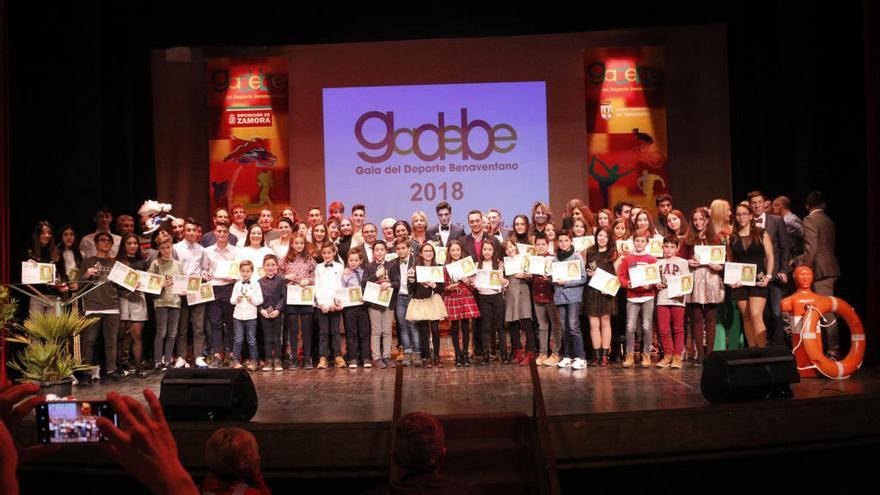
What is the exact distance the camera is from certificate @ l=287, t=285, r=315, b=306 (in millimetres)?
8391

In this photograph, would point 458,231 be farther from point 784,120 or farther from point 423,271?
point 784,120

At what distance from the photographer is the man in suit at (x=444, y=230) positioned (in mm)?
9203

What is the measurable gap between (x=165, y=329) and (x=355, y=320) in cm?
208

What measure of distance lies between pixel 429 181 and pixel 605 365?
452cm

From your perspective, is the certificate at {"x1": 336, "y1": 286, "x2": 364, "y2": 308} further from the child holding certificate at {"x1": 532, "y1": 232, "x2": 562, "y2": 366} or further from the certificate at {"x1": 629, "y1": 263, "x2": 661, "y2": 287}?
the certificate at {"x1": 629, "y1": 263, "x2": 661, "y2": 287}

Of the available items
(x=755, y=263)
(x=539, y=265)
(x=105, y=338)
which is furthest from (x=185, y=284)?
(x=755, y=263)

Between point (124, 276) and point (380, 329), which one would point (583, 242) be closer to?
point (380, 329)

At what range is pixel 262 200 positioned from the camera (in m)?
11.7

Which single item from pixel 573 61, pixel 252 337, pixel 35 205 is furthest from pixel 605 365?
pixel 35 205

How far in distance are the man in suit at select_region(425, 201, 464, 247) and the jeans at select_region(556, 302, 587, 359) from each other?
1707 mm

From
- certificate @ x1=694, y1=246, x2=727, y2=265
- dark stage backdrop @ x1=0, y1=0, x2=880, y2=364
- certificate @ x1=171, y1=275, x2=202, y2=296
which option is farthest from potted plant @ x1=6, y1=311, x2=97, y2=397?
certificate @ x1=694, y1=246, x2=727, y2=265

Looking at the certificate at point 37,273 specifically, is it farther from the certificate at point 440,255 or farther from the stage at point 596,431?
the certificate at point 440,255

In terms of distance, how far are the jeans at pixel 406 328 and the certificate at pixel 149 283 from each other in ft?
8.40

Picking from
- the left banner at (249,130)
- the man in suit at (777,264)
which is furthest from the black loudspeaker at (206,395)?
the left banner at (249,130)
